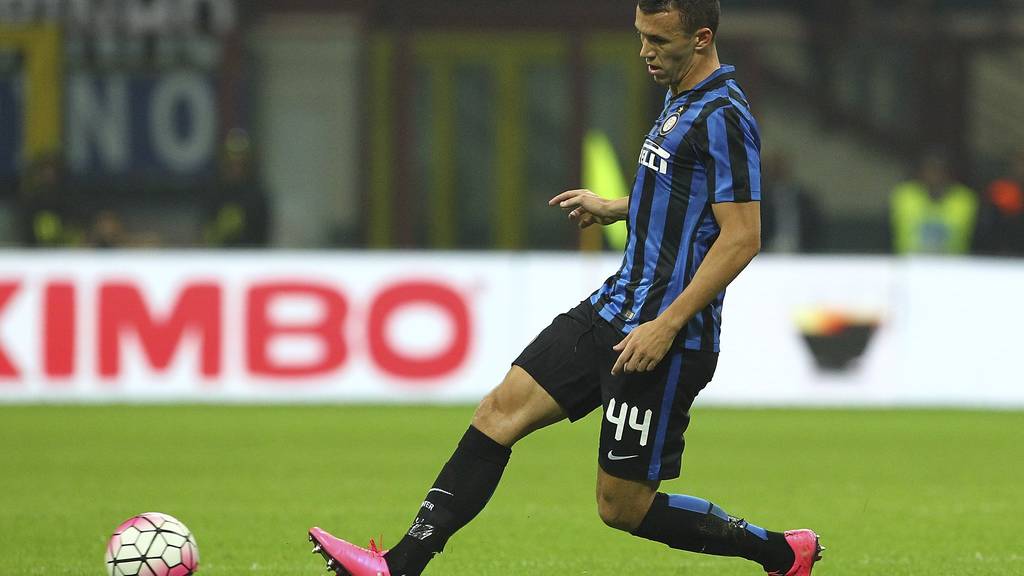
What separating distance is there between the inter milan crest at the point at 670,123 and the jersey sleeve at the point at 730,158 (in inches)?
4.6

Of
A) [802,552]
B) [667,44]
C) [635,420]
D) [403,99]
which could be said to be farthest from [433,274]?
[667,44]

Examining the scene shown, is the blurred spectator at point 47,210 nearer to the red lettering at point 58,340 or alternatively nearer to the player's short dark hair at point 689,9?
the red lettering at point 58,340

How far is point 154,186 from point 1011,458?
10.2 metres

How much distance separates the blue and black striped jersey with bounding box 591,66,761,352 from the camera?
5.05 m

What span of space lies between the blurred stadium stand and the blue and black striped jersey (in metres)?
12.2

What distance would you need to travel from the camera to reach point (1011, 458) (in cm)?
1038

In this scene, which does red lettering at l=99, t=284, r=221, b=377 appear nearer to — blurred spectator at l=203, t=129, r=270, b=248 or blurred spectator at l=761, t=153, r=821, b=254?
blurred spectator at l=203, t=129, r=270, b=248

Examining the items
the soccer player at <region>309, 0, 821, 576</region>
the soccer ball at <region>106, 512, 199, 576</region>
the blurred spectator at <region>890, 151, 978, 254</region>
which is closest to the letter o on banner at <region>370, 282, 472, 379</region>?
the blurred spectator at <region>890, 151, 978, 254</region>

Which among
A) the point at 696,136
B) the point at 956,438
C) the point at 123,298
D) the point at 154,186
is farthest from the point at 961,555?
the point at 154,186

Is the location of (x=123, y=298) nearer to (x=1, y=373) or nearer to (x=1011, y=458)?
(x=1, y=373)

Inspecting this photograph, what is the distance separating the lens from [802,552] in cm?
554

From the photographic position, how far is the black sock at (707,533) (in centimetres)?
539

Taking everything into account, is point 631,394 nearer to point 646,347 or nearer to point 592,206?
point 646,347

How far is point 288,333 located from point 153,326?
95cm
